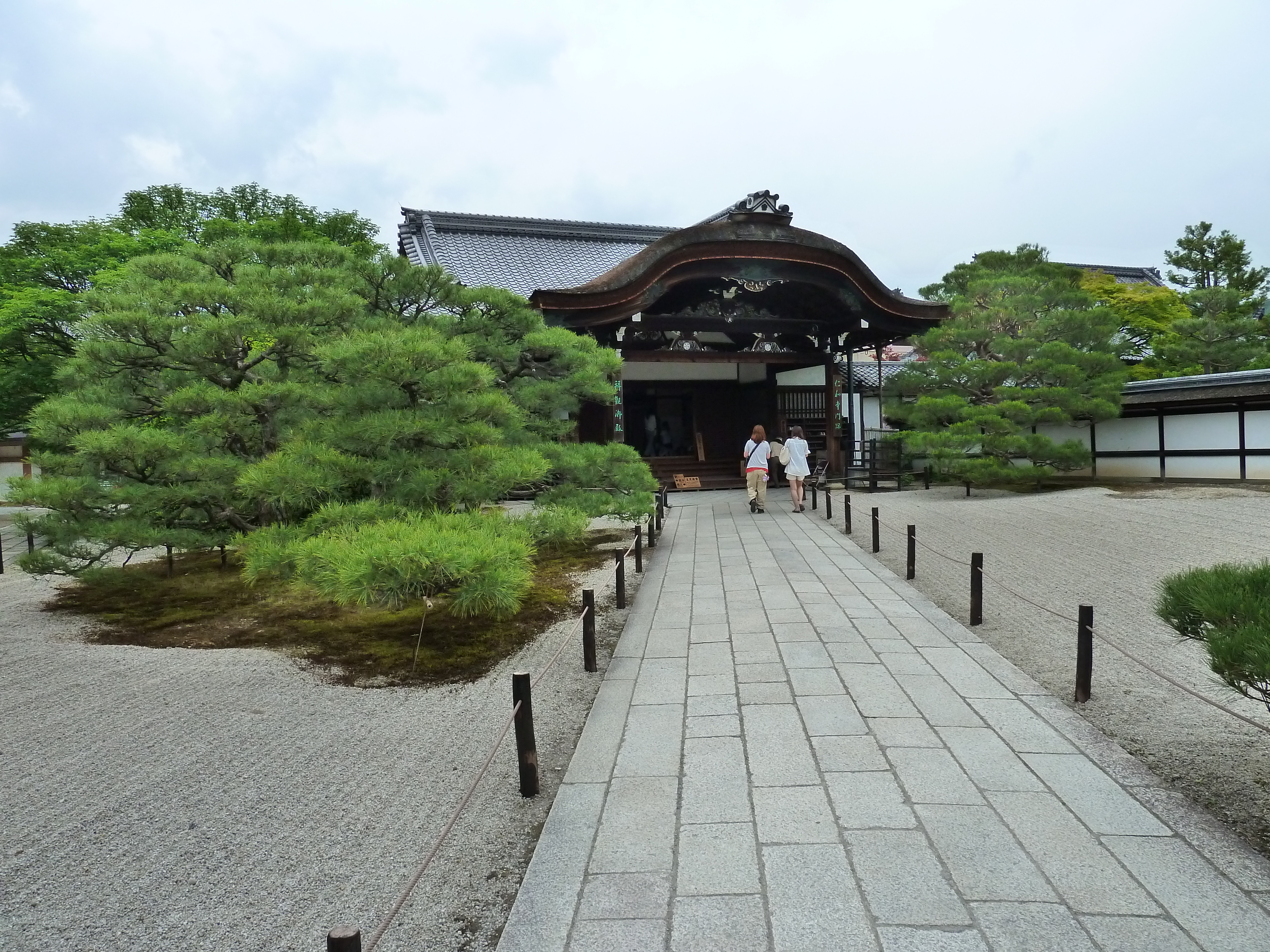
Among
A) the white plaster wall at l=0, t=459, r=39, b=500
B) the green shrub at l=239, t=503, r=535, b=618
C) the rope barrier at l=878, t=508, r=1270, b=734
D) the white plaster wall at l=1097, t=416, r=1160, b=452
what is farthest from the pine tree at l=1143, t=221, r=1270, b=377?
the white plaster wall at l=0, t=459, r=39, b=500

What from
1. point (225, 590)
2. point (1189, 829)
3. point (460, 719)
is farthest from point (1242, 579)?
point (225, 590)

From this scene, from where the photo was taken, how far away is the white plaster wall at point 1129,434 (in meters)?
16.8

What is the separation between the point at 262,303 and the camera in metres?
6.93

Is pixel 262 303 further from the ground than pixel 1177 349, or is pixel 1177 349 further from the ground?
pixel 1177 349

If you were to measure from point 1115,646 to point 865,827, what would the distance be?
2317 mm

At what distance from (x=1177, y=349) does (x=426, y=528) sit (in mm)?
21671

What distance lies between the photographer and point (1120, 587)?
7.20 m

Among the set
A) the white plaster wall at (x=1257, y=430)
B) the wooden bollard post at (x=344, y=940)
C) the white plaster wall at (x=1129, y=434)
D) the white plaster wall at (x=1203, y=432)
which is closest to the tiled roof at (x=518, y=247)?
the white plaster wall at (x=1129, y=434)

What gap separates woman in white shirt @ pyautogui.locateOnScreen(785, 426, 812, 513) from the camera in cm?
1381

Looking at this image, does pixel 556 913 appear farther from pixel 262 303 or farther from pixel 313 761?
pixel 262 303

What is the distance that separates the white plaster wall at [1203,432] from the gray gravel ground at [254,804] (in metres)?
16.2

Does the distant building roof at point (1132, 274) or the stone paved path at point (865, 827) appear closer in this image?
the stone paved path at point (865, 827)

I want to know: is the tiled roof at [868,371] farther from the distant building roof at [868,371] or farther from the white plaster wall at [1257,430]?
the white plaster wall at [1257,430]

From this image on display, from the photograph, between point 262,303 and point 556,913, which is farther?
point 262,303
